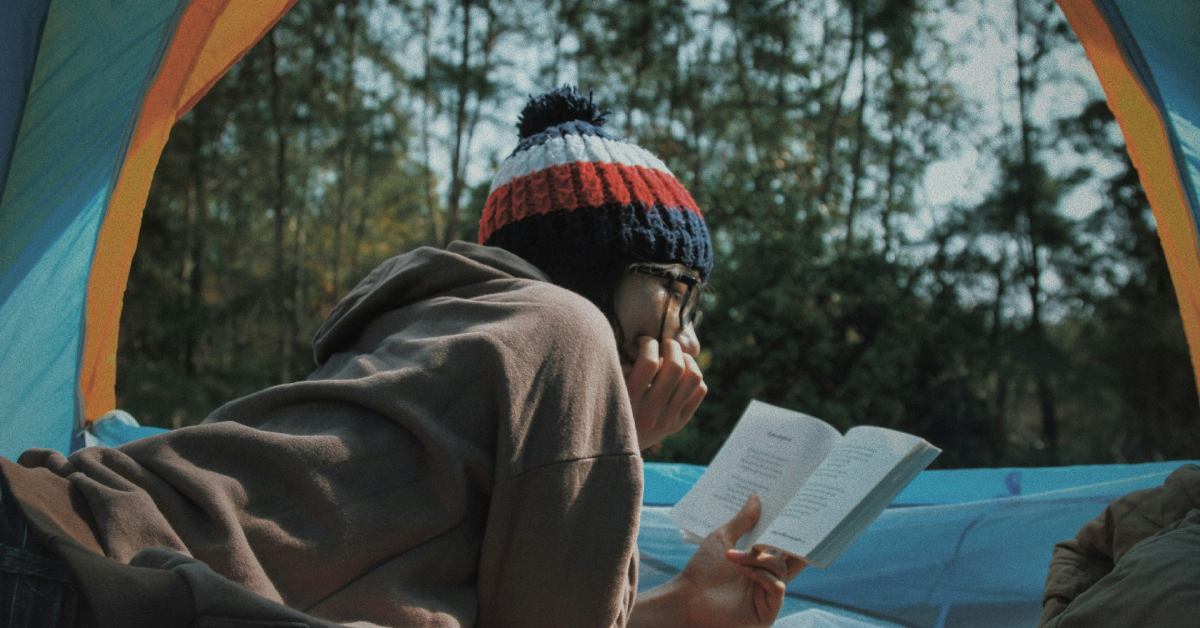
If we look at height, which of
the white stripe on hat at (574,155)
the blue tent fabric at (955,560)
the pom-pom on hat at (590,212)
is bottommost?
the blue tent fabric at (955,560)

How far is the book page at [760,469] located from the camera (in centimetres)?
170

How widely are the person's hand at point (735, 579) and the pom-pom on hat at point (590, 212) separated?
1.46 feet

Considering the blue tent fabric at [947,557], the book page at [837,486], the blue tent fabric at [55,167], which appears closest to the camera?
the book page at [837,486]

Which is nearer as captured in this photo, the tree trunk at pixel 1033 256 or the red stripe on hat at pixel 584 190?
the red stripe on hat at pixel 584 190

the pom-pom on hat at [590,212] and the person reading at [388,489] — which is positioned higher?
the pom-pom on hat at [590,212]

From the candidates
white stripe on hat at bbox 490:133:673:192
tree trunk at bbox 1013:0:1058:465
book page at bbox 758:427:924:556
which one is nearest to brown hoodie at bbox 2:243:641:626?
white stripe on hat at bbox 490:133:673:192

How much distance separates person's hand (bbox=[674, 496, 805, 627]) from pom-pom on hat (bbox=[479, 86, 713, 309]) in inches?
17.6

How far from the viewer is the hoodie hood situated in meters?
1.21

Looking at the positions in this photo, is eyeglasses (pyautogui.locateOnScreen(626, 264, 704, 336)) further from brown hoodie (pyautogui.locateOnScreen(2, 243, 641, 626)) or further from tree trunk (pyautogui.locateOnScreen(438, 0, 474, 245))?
tree trunk (pyautogui.locateOnScreen(438, 0, 474, 245))

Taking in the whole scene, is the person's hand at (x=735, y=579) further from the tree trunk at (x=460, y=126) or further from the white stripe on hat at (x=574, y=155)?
the tree trunk at (x=460, y=126)

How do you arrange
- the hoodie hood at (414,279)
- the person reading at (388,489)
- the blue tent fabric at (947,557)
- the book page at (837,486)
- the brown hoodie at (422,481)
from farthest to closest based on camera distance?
1. the blue tent fabric at (947,557)
2. the book page at (837,486)
3. the hoodie hood at (414,279)
4. the brown hoodie at (422,481)
5. the person reading at (388,489)

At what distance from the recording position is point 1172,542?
1542 millimetres

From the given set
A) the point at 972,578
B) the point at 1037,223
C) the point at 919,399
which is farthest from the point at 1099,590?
the point at 1037,223

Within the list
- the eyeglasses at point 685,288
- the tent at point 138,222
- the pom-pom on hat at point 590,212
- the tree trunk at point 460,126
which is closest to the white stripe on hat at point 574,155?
the pom-pom on hat at point 590,212
